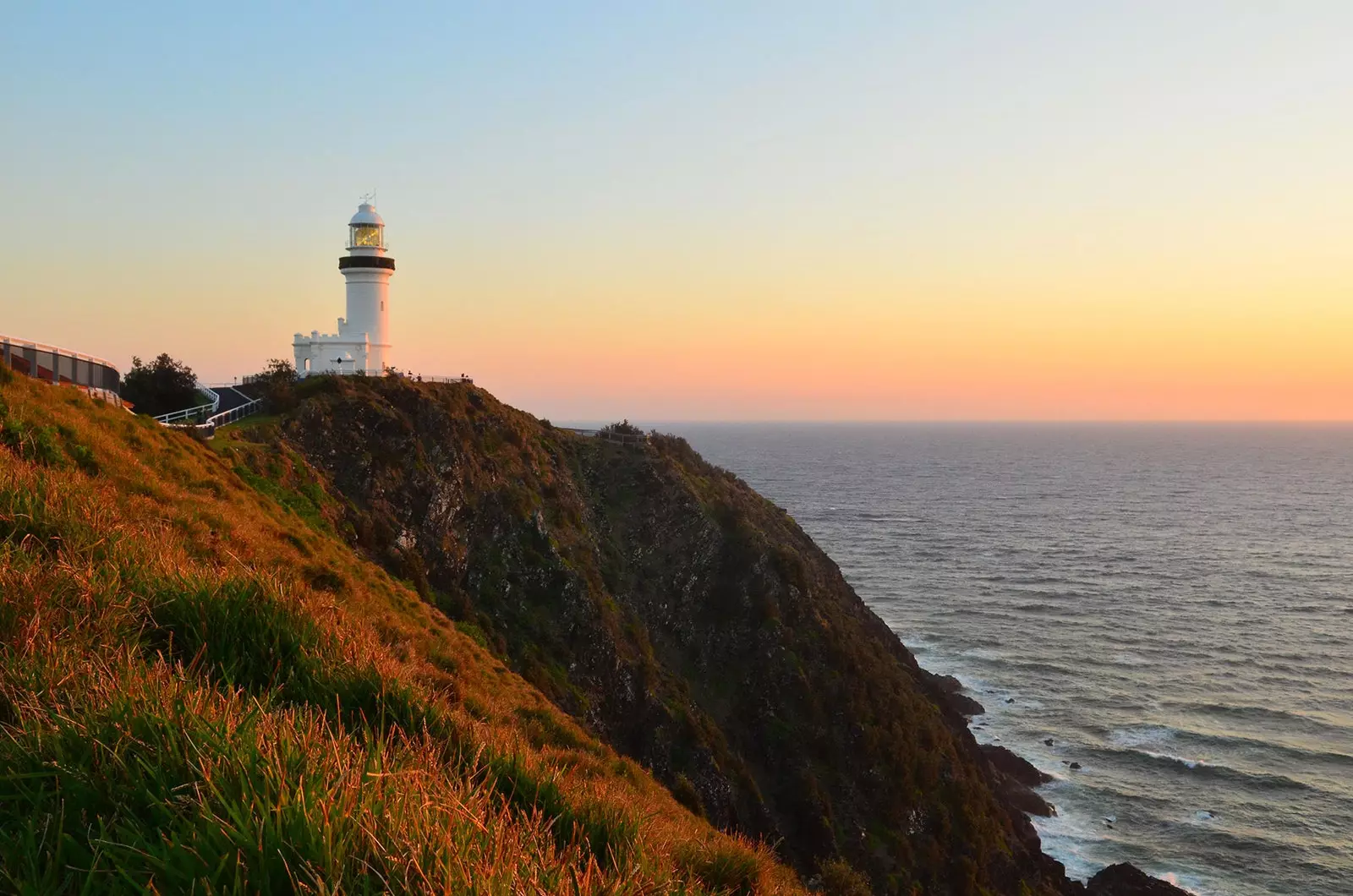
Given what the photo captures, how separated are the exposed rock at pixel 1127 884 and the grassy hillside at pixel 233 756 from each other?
106 ft

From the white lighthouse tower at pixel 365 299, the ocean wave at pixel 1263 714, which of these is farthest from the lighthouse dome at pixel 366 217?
the ocean wave at pixel 1263 714

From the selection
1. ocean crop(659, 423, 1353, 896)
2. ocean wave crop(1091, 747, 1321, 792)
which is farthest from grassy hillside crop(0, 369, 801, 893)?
ocean wave crop(1091, 747, 1321, 792)

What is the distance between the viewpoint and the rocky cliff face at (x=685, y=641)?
32219mm

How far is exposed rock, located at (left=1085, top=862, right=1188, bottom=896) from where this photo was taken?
109 ft

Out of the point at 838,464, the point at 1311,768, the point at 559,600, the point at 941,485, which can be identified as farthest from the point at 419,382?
the point at 838,464

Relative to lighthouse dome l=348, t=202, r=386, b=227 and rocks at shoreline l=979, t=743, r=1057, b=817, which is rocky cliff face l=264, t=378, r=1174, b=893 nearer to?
rocks at shoreline l=979, t=743, r=1057, b=817

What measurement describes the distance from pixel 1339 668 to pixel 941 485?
3919 inches

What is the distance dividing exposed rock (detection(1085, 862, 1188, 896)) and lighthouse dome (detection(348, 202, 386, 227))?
53250 mm

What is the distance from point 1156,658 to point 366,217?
200 feet

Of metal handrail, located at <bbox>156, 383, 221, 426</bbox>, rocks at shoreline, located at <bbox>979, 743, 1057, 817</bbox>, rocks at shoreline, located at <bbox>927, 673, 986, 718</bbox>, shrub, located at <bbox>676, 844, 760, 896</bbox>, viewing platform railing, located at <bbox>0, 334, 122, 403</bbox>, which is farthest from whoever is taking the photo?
rocks at shoreline, located at <bbox>927, 673, 986, 718</bbox>

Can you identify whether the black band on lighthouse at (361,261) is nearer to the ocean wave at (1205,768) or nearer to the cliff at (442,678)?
the cliff at (442,678)

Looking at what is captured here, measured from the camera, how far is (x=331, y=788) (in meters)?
3.74

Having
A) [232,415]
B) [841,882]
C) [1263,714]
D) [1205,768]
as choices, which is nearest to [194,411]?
[232,415]

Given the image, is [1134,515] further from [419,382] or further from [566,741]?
[566,741]
